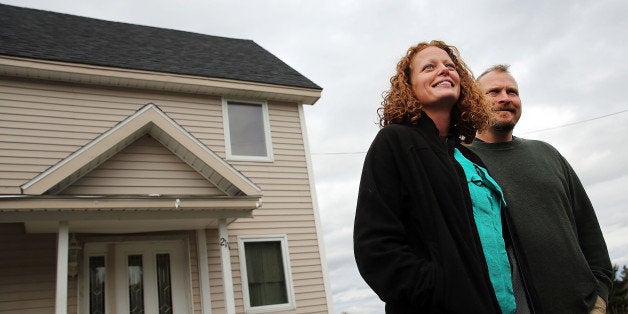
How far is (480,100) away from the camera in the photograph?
7.33 ft

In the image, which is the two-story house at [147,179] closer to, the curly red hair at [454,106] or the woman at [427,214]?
the curly red hair at [454,106]

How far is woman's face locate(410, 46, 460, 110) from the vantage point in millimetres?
1979

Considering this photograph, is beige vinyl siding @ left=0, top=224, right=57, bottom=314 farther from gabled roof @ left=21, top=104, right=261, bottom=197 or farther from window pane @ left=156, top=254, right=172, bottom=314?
gabled roof @ left=21, top=104, right=261, bottom=197

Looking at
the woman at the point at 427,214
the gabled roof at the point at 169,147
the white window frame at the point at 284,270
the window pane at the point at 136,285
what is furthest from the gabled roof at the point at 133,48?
the woman at the point at 427,214

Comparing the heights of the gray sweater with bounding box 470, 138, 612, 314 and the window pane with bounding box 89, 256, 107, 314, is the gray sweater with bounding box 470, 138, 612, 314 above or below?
below

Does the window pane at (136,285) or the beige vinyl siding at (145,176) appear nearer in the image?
the beige vinyl siding at (145,176)

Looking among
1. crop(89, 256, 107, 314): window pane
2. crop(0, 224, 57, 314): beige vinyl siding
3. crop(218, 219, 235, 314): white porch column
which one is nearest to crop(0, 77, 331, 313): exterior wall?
crop(218, 219, 235, 314): white porch column

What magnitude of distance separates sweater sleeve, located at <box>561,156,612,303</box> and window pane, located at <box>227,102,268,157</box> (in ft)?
25.5

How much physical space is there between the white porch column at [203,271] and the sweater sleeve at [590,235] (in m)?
6.58

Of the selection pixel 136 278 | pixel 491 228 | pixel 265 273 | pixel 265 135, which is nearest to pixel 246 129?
pixel 265 135

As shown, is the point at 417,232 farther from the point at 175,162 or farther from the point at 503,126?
the point at 175,162

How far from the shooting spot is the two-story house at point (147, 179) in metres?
6.97

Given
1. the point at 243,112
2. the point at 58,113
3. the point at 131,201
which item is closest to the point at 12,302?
the point at 131,201

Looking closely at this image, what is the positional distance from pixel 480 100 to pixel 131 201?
18.2ft
